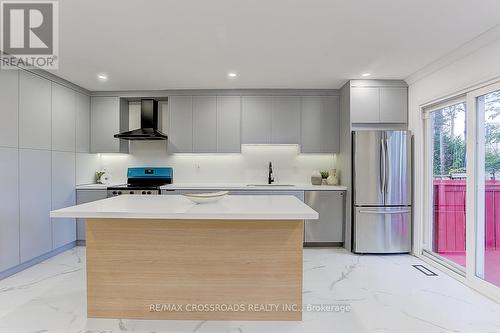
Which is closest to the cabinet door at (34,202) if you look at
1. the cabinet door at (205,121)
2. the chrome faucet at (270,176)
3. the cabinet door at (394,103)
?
the cabinet door at (205,121)

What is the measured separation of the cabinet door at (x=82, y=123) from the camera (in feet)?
14.2

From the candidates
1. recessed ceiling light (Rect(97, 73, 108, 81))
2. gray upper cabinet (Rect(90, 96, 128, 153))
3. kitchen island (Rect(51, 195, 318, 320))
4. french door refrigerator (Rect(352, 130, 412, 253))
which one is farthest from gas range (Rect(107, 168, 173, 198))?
french door refrigerator (Rect(352, 130, 412, 253))

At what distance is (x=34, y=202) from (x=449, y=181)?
507 cm

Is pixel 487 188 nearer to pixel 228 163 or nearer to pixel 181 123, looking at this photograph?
pixel 228 163

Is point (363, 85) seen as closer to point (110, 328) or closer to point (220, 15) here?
point (220, 15)

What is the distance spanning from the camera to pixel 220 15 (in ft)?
7.49

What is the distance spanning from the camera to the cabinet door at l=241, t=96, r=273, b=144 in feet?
14.8

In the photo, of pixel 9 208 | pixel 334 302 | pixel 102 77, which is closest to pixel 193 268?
pixel 334 302

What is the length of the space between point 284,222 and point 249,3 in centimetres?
167

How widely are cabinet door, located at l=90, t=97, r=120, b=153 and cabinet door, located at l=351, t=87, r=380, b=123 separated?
3.69 m

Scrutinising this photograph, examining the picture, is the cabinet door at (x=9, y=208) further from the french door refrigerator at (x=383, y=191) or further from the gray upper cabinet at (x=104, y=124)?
the french door refrigerator at (x=383, y=191)

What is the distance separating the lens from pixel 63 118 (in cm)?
400

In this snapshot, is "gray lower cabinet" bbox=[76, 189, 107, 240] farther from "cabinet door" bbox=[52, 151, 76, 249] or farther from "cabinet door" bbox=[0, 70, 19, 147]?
"cabinet door" bbox=[0, 70, 19, 147]

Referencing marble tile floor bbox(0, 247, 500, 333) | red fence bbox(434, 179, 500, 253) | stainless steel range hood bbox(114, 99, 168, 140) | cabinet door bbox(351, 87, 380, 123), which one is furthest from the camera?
stainless steel range hood bbox(114, 99, 168, 140)
